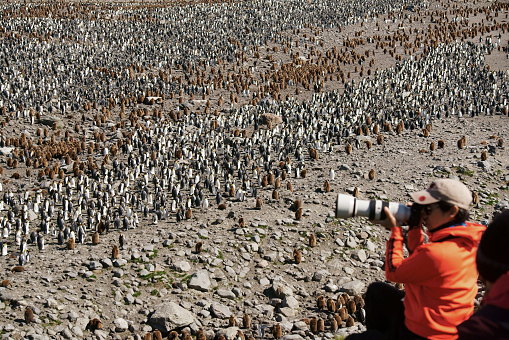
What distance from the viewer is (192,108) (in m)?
21.4

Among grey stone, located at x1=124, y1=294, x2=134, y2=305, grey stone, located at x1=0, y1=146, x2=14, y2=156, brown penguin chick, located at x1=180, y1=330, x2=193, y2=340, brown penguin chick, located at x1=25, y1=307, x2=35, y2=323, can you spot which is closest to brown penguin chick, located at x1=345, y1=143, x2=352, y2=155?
grey stone, located at x1=124, y1=294, x2=134, y2=305

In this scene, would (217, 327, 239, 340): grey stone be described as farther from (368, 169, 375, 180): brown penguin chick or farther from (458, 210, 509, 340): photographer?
(368, 169, 375, 180): brown penguin chick

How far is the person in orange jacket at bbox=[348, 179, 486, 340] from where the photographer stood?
3869mm

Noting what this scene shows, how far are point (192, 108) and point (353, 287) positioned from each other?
13.7 meters

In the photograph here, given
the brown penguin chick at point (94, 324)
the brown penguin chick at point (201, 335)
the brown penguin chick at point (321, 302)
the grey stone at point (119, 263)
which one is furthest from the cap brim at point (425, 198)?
the grey stone at point (119, 263)

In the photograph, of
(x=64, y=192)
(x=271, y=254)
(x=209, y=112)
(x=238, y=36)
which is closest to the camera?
(x=271, y=254)

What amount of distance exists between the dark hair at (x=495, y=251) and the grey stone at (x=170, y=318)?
645cm

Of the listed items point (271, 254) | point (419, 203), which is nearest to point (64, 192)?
point (271, 254)

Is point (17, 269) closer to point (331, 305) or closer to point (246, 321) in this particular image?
point (246, 321)

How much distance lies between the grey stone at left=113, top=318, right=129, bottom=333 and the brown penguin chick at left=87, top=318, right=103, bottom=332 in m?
0.25

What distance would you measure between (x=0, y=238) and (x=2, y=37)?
77.0 feet

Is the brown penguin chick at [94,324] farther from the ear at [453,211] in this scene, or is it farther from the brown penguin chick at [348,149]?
the brown penguin chick at [348,149]

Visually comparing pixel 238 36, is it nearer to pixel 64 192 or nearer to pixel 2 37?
pixel 2 37

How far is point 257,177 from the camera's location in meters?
14.2
